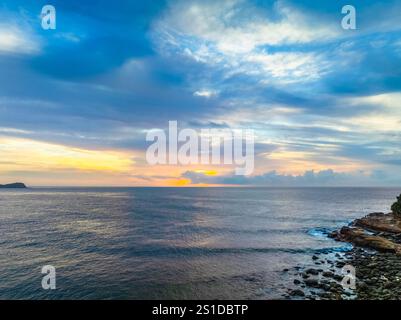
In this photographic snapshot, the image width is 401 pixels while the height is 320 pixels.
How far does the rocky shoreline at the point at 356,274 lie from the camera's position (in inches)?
1167

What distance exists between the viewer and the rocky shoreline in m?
29.6

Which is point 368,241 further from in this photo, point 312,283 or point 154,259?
point 154,259

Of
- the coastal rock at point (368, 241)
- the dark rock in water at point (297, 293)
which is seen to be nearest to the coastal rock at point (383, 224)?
the coastal rock at point (368, 241)

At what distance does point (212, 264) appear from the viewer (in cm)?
4250

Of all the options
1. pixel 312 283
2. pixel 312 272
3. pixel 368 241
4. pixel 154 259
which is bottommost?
pixel 154 259

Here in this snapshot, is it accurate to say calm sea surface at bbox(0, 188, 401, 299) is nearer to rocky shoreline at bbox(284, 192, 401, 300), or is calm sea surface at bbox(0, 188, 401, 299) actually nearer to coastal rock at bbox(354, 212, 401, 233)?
rocky shoreline at bbox(284, 192, 401, 300)

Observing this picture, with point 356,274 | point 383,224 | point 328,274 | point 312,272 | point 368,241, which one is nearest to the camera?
point 356,274

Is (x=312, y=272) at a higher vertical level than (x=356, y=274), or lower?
lower

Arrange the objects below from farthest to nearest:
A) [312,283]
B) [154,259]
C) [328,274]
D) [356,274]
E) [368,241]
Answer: [368,241] → [154,259] → [328,274] → [356,274] → [312,283]

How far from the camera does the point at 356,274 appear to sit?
117 feet

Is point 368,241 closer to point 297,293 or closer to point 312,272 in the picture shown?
point 312,272

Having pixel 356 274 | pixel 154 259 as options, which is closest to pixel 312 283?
pixel 356 274

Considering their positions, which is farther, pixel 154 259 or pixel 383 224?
pixel 383 224
